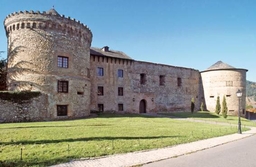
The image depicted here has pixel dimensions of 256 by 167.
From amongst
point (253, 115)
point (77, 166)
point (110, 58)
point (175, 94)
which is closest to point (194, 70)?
point (175, 94)

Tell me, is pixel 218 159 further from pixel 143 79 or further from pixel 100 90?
pixel 143 79

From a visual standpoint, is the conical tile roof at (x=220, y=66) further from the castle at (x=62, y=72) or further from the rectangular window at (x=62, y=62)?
the rectangular window at (x=62, y=62)

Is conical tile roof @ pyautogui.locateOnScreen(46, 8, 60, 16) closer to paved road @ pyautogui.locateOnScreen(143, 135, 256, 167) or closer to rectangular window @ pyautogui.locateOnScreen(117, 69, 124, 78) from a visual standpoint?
rectangular window @ pyautogui.locateOnScreen(117, 69, 124, 78)

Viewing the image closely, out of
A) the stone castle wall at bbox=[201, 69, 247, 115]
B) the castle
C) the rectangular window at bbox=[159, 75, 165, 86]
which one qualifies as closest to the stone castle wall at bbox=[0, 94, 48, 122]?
the castle

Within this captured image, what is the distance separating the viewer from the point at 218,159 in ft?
24.0

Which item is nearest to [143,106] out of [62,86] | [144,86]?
[144,86]

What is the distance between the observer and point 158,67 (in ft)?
104

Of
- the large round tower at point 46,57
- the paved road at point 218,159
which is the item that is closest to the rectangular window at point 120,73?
the large round tower at point 46,57

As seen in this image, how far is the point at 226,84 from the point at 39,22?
31995 millimetres

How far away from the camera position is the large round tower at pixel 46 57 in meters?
17.7

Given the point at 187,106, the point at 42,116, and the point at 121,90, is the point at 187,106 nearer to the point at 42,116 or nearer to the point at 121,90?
the point at 121,90

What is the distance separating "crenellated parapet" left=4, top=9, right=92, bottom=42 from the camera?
17.9 metres

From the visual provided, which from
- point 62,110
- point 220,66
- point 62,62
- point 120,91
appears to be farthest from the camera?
point 220,66

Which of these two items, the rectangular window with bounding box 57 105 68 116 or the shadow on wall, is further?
the rectangular window with bounding box 57 105 68 116
